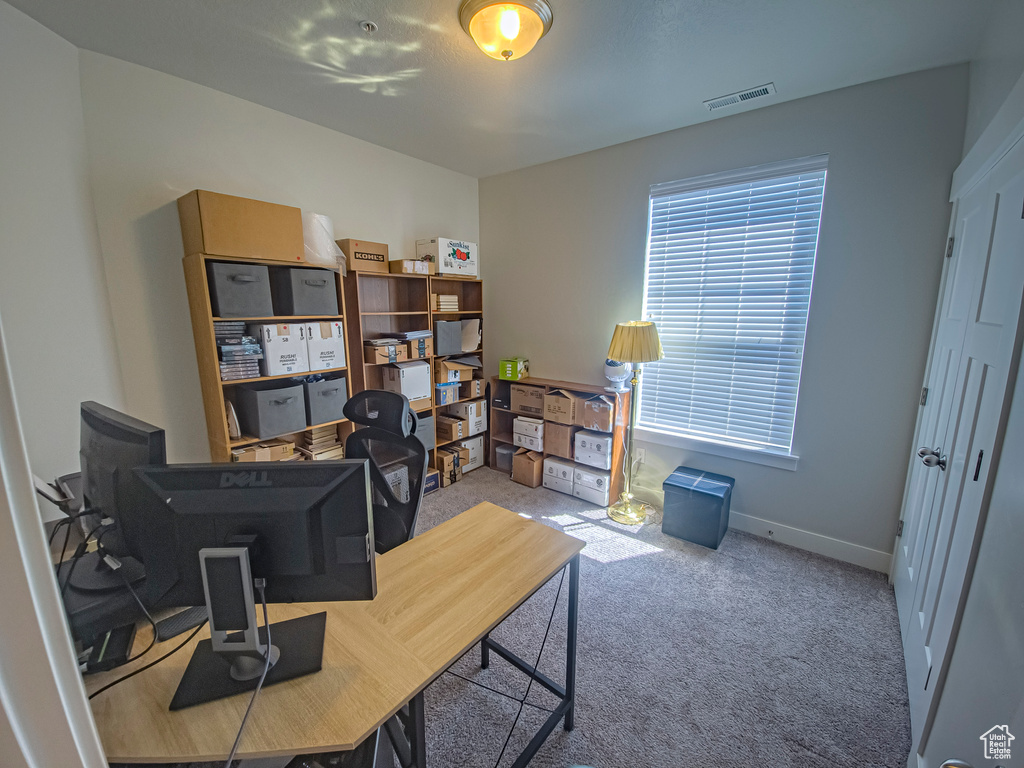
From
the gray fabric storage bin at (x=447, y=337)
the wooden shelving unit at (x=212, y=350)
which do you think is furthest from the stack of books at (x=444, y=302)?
the wooden shelving unit at (x=212, y=350)

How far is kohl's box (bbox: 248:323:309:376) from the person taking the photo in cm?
246

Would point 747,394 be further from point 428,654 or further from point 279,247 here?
point 279,247

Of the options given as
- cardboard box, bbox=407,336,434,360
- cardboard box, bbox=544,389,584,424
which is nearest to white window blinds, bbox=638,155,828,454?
cardboard box, bbox=544,389,584,424

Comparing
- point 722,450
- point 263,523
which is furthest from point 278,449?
point 722,450

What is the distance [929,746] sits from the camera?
127 centimetres

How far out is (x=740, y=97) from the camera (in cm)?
246

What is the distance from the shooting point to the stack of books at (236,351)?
7.70 ft

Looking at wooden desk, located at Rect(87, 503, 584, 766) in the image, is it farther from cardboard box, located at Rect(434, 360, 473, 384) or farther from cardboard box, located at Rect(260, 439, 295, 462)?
cardboard box, located at Rect(434, 360, 473, 384)

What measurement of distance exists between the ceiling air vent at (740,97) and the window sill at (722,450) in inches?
88.7

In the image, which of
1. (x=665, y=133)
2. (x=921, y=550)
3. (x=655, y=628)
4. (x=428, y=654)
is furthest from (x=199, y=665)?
(x=665, y=133)

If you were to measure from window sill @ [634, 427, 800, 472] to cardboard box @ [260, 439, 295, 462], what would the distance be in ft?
8.66

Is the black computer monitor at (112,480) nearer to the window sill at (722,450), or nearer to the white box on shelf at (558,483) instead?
the white box on shelf at (558,483)

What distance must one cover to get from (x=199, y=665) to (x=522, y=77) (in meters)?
2.86

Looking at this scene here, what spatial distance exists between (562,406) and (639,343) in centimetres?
90
